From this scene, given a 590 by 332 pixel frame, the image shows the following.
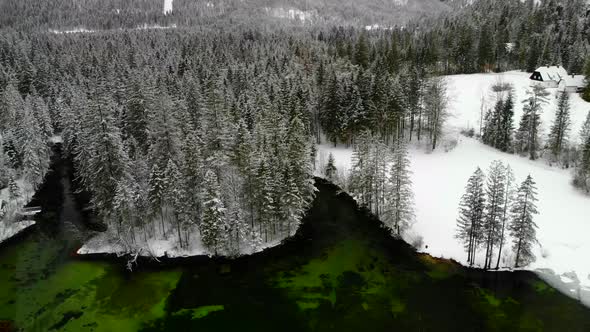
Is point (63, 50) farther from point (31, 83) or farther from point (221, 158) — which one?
point (221, 158)

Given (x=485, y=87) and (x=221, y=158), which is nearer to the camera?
(x=221, y=158)

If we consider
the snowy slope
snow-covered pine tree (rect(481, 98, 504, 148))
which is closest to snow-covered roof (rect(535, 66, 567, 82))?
the snowy slope

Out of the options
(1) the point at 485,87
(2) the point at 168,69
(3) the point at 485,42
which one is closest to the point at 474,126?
(1) the point at 485,87

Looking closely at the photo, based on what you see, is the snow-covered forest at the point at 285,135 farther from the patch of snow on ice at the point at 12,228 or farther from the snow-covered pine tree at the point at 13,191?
the patch of snow on ice at the point at 12,228

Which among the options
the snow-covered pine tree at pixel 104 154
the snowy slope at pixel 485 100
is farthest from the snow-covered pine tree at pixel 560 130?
the snow-covered pine tree at pixel 104 154

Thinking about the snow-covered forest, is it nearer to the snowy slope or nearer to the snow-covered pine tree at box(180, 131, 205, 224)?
the snow-covered pine tree at box(180, 131, 205, 224)

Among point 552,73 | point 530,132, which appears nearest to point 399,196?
point 530,132
